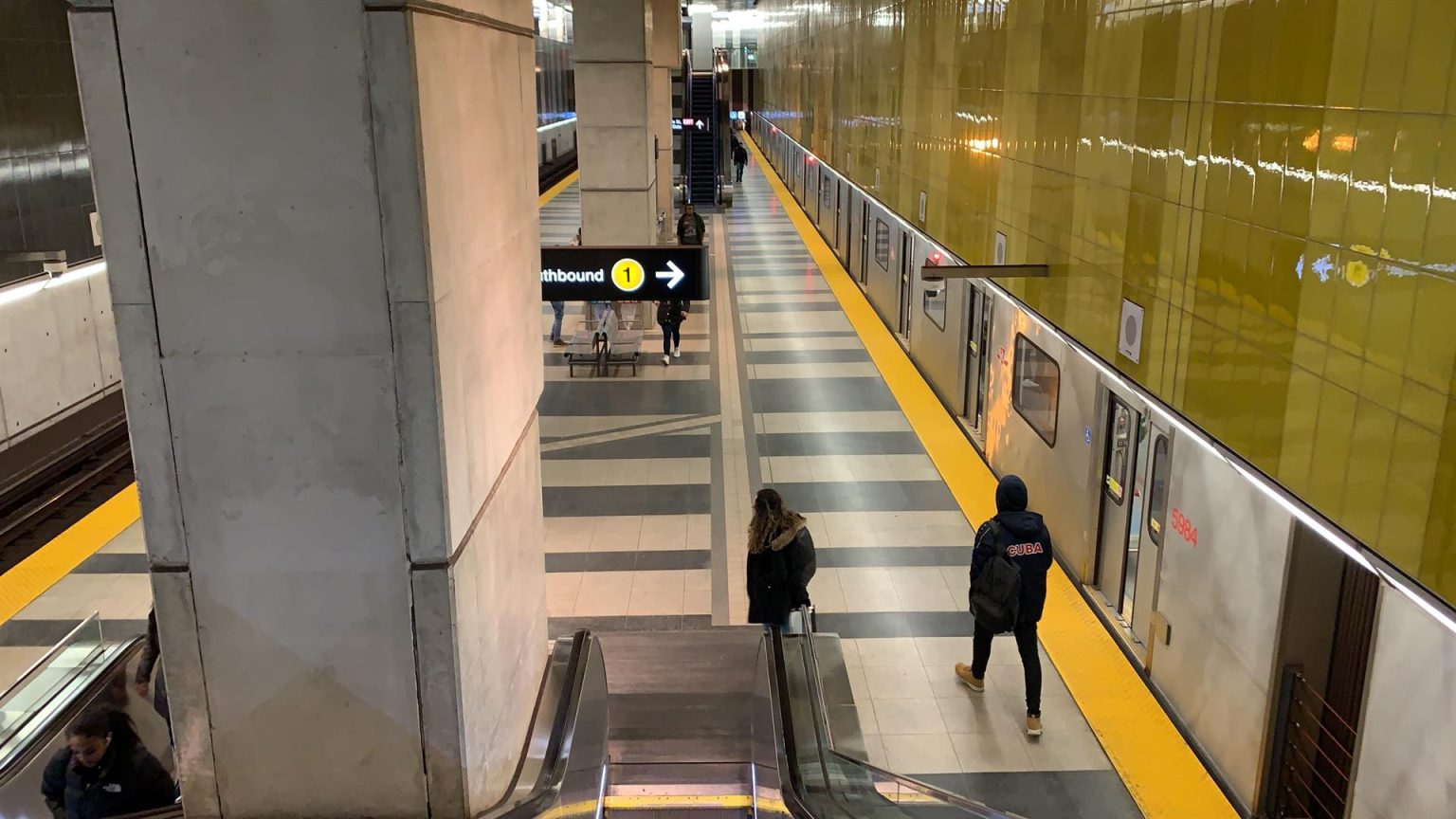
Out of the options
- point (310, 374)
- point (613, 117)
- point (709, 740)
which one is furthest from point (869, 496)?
point (613, 117)

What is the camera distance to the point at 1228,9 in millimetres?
4750

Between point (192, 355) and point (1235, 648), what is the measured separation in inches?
208

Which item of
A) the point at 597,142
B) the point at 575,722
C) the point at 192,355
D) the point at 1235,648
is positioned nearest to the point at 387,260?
the point at 192,355

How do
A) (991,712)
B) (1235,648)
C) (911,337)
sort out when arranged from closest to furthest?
(1235,648) < (991,712) < (911,337)

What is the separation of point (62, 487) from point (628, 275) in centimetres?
712

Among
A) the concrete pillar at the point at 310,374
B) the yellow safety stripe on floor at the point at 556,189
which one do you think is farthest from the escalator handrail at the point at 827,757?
the yellow safety stripe on floor at the point at 556,189

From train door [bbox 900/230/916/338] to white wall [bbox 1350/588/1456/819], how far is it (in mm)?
10881

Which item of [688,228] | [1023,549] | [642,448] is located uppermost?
[688,228]

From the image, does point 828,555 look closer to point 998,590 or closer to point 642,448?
point 998,590

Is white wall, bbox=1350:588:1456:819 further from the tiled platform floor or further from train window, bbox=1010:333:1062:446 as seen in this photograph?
train window, bbox=1010:333:1062:446

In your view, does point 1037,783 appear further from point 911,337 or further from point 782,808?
point 911,337

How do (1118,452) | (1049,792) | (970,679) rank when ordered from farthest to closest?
1. (1118,452)
2. (970,679)
3. (1049,792)

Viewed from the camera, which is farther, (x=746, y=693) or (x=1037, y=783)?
(x=746, y=693)

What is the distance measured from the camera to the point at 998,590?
637cm
